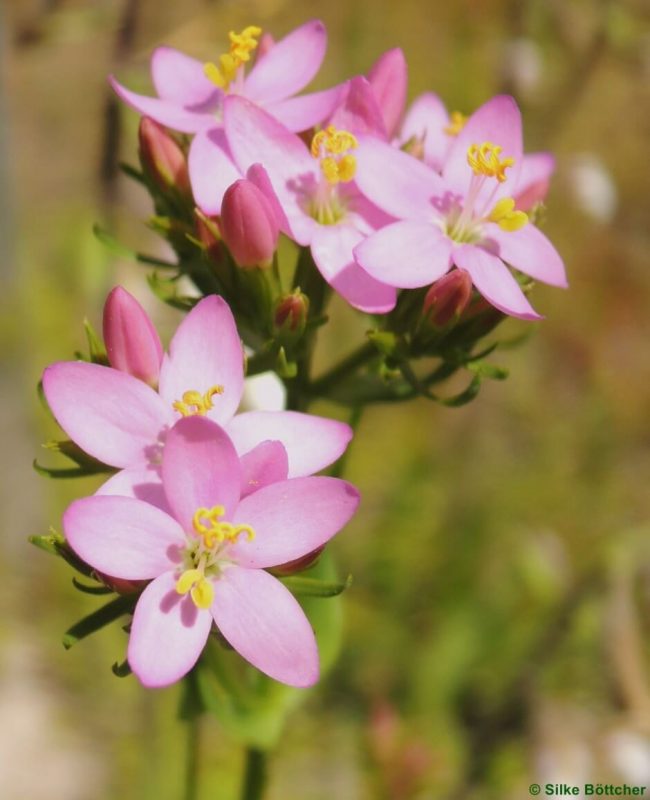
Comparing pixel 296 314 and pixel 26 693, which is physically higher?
pixel 296 314

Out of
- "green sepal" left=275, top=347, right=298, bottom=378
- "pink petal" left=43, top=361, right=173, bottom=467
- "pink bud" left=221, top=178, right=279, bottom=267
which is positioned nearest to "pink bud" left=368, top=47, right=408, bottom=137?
"pink bud" left=221, top=178, right=279, bottom=267

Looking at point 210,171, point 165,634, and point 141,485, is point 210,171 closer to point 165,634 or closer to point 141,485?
point 141,485

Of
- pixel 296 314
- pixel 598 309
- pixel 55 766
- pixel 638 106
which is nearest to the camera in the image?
pixel 296 314

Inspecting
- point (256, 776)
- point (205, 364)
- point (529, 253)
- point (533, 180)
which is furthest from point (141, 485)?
point (533, 180)

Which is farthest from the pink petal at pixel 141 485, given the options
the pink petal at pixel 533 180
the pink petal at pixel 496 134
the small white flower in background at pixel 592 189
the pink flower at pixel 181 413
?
the small white flower in background at pixel 592 189

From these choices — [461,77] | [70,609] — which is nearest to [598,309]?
[461,77]

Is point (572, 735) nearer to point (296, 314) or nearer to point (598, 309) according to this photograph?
point (296, 314)

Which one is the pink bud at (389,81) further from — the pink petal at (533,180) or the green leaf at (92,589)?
the green leaf at (92,589)
